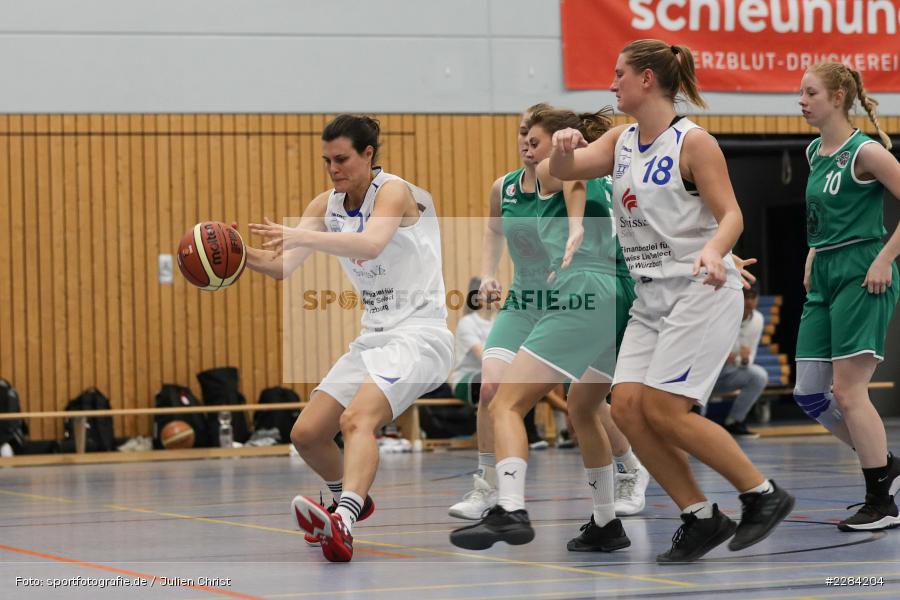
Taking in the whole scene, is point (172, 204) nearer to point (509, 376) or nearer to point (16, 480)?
point (16, 480)

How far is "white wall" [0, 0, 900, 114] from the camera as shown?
12.6 m

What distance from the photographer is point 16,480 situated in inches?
390

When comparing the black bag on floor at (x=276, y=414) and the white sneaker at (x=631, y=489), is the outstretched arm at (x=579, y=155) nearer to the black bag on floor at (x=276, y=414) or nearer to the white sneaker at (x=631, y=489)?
the white sneaker at (x=631, y=489)

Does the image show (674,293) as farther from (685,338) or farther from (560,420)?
(560,420)

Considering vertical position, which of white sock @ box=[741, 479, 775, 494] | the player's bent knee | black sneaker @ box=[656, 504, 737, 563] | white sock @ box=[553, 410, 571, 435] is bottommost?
white sock @ box=[553, 410, 571, 435]

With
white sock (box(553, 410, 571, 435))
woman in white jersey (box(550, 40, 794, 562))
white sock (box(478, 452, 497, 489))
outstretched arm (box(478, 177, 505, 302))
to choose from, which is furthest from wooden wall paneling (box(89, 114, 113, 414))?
woman in white jersey (box(550, 40, 794, 562))

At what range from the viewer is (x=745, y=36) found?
14.0 metres

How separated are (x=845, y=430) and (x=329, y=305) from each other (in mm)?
8374

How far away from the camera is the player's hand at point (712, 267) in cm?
410

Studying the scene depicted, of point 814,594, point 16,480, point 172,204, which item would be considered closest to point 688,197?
point 814,594

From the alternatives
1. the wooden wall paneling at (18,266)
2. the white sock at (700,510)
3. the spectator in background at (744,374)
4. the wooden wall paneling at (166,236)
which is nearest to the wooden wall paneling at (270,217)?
the wooden wall paneling at (166,236)

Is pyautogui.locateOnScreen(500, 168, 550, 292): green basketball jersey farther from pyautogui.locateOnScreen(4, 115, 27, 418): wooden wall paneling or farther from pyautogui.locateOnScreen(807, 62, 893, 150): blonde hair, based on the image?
pyautogui.locateOnScreen(4, 115, 27, 418): wooden wall paneling

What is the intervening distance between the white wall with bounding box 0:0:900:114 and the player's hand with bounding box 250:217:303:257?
8.45 metres

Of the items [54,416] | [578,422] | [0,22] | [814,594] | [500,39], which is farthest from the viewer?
[500,39]
